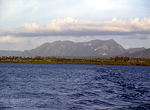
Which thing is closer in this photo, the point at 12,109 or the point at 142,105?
the point at 12,109

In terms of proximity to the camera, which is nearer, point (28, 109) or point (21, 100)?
point (28, 109)

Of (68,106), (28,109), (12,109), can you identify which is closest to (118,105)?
(68,106)

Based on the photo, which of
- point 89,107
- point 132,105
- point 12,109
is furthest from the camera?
point 132,105

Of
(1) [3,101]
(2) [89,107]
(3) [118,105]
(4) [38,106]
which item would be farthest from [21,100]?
(3) [118,105]

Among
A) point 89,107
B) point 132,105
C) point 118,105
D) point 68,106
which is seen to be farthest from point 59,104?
point 132,105

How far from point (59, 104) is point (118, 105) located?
28.5ft

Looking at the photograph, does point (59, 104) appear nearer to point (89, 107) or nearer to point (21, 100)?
point (89, 107)

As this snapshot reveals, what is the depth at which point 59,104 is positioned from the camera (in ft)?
101

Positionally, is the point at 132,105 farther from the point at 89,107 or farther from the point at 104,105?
the point at 89,107

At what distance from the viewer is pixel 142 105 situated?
31500 mm

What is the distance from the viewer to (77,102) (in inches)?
1271

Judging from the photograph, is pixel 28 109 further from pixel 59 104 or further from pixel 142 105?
pixel 142 105

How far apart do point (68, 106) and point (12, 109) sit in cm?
760

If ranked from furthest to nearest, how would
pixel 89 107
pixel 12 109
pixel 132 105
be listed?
pixel 132 105, pixel 89 107, pixel 12 109
